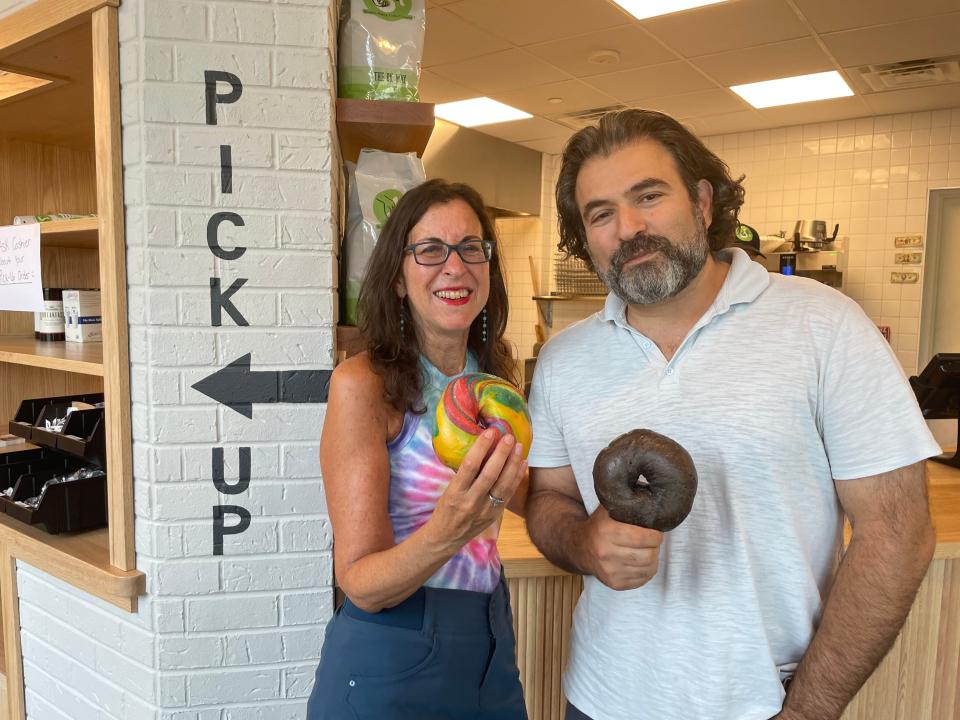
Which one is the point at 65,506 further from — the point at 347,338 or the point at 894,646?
the point at 894,646

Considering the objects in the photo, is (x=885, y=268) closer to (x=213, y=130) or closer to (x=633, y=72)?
(x=633, y=72)

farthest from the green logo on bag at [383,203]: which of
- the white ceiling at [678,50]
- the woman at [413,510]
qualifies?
the white ceiling at [678,50]

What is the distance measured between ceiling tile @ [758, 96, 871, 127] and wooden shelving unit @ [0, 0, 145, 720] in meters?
4.60

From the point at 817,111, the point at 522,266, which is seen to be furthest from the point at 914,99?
the point at 522,266

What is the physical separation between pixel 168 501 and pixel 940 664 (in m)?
2.15

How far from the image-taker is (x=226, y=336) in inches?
59.0

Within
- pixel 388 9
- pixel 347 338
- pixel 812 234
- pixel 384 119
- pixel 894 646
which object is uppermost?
pixel 388 9

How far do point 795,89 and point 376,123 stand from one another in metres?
4.08

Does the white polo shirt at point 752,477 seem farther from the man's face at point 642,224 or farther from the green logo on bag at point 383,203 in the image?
the green logo on bag at point 383,203

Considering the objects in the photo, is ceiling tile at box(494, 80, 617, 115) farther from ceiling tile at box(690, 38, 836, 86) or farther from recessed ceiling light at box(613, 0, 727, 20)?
recessed ceiling light at box(613, 0, 727, 20)

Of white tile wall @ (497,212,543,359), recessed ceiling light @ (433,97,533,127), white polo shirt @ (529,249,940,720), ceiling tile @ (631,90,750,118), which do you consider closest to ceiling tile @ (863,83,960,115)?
ceiling tile @ (631,90,750,118)

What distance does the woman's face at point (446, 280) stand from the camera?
1.23 meters

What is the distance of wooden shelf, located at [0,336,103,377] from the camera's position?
5.28ft

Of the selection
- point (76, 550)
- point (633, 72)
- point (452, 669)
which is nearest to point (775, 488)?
point (452, 669)
